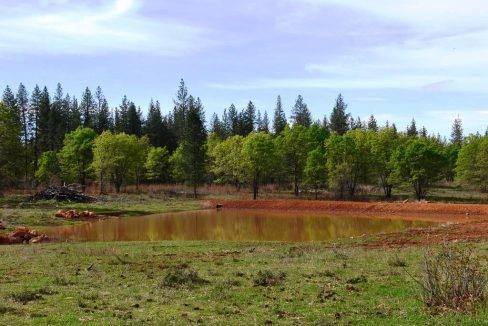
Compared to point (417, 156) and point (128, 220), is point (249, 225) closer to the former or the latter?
point (128, 220)

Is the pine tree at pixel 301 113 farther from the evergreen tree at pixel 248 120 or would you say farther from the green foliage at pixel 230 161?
the green foliage at pixel 230 161

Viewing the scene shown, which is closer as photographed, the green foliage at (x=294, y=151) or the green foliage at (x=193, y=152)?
the green foliage at (x=193, y=152)

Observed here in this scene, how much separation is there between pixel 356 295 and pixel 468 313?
360 centimetres

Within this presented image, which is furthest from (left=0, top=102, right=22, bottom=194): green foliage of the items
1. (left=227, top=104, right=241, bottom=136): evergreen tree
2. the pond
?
(left=227, top=104, right=241, bottom=136): evergreen tree

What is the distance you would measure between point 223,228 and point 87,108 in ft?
351

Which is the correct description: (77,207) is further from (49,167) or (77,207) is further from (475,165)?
(475,165)

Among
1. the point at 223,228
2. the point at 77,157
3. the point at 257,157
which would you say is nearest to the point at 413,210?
the point at 223,228

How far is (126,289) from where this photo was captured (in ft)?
54.0

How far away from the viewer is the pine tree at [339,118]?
15112 cm

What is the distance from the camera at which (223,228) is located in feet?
162

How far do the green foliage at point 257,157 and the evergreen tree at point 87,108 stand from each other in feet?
215

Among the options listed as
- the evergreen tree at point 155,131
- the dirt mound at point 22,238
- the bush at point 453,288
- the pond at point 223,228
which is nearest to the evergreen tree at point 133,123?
the evergreen tree at point 155,131

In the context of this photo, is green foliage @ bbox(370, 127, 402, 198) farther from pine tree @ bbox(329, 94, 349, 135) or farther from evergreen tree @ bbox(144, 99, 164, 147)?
evergreen tree @ bbox(144, 99, 164, 147)

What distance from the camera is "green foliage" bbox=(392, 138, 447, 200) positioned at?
8675 centimetres
